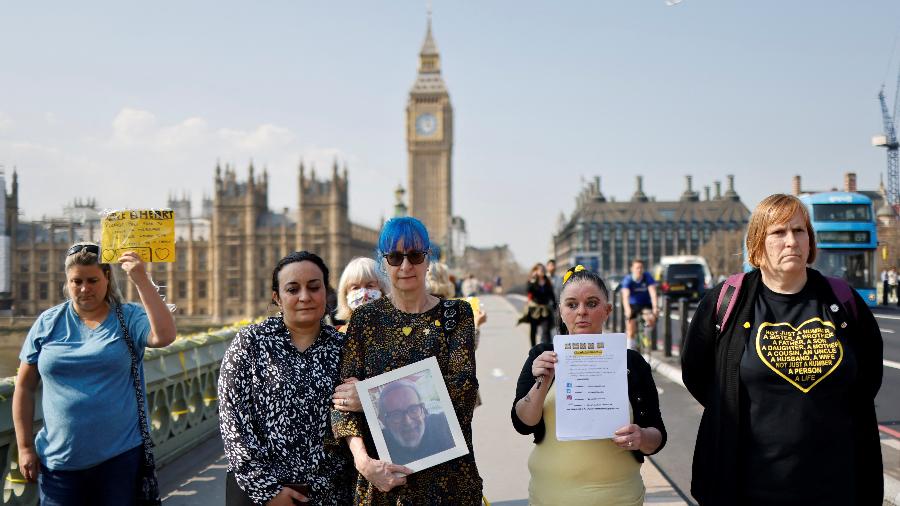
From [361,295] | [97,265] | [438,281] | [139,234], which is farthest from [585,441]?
[438,281]

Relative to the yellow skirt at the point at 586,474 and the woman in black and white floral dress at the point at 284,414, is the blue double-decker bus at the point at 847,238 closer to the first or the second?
the yellow skirt at the point at 586,474

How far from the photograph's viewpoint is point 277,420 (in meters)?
2.81

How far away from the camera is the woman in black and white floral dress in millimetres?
2801

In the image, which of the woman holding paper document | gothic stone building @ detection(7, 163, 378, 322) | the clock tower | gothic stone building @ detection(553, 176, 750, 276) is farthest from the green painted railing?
gothic stone building @ detection(553, 176, 750, 276)

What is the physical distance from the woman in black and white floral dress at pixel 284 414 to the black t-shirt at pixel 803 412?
1481mm

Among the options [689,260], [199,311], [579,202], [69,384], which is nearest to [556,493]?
[69,384]

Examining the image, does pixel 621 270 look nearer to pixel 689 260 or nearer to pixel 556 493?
pixel 689 260

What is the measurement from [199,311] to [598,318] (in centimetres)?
9638

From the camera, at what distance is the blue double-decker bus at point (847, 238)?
21312mm

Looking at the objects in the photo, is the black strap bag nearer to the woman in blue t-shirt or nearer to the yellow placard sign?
the woman in blue t-shirt

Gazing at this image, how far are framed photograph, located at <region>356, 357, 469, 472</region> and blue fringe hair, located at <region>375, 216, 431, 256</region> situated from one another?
47cm

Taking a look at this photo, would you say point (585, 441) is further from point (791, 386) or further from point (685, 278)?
point (685, 278)

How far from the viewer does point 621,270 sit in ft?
431

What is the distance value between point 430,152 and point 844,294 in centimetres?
12971
